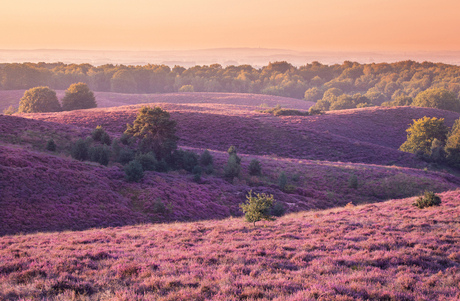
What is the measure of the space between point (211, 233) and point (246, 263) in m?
4.32

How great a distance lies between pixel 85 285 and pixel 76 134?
27.7 metres

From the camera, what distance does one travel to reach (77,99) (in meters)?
62.8

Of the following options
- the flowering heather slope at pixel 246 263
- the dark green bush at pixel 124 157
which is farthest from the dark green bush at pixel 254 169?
the flowering heather slope at pixel 246 263

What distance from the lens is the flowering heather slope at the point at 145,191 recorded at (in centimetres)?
1516

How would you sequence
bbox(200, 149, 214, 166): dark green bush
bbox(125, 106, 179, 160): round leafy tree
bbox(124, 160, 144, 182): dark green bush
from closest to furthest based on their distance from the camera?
bbox(124, 160, 144, 182): dark green bush
bbox(125, 106, 179, 160): round leafy tree
bbox(200, 149, 214, 166): dark green bush

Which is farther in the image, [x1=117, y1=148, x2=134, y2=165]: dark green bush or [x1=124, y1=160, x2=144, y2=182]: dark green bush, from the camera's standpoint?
[x1=117, y1=148, x2=134, y2=165]: dark green bush

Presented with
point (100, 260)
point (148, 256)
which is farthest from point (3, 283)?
point (148, 256)

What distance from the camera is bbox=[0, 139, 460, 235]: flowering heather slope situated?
1516 centimetres

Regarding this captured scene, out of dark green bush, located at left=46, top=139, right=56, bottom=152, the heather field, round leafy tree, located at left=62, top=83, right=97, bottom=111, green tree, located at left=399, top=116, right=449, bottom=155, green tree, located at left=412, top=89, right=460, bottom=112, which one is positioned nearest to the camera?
the heather field

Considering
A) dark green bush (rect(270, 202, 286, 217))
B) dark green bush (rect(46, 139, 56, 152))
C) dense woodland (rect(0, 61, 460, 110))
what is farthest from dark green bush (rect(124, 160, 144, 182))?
dense woodland (rect(0, 61, 460, 110))

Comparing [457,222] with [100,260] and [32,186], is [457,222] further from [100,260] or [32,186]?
[32,186]

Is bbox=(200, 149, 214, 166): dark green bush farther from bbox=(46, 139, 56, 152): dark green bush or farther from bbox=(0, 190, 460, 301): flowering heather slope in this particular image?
bbox=(0, 190, 460, 301): flowering heather slope

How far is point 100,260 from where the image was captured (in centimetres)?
874

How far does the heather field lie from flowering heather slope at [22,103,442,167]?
968cm
